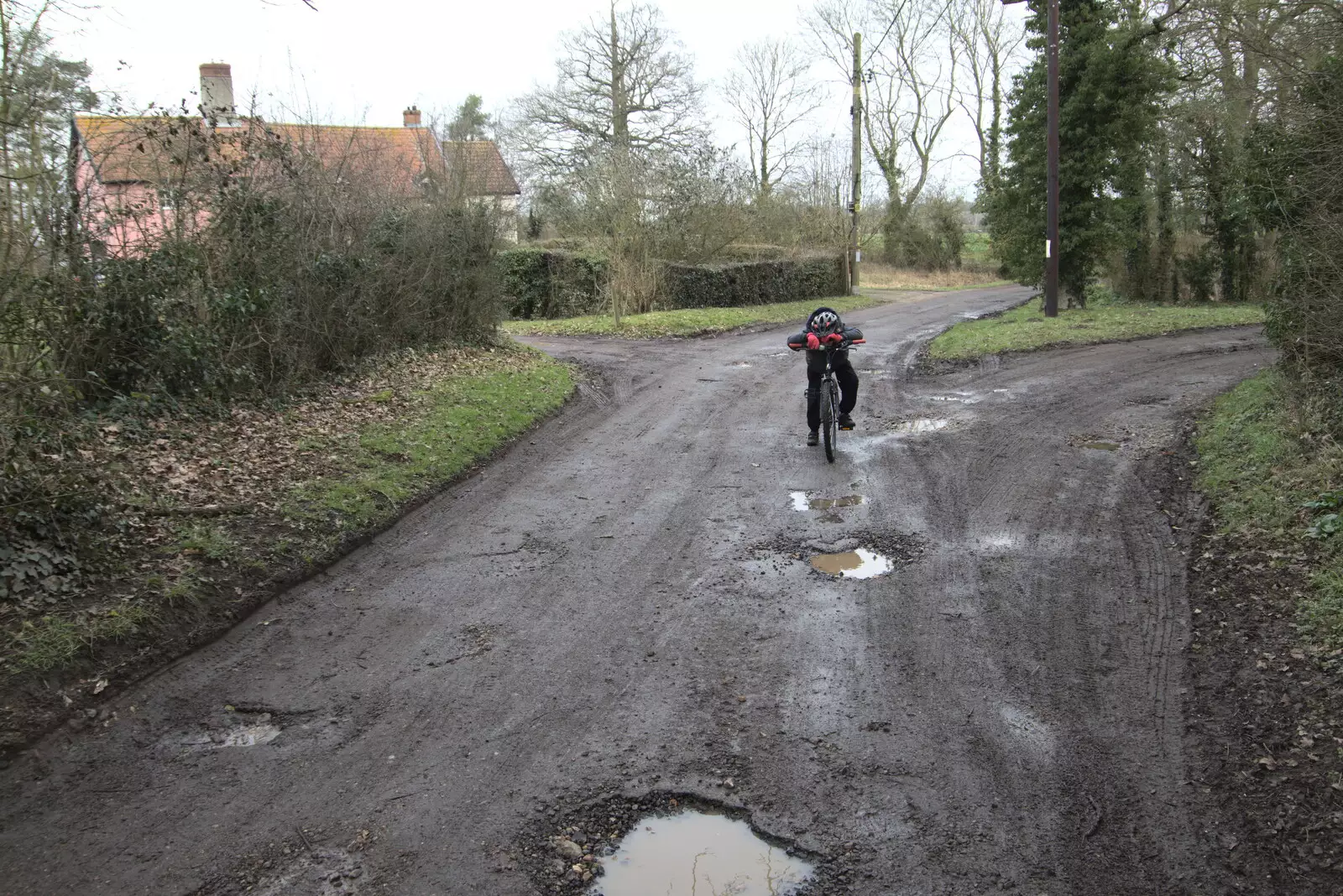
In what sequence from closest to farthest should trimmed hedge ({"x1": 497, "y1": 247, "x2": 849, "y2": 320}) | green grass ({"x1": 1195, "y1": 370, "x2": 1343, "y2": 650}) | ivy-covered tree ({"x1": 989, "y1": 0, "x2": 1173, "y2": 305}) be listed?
green grass ({"x1": 1195, "y1": 370, "x2": 1343, "y2": 650})
ivy-covered tree ({"x1": 989, "y1": 0, "x2": 1173, "y2": 305})
trimmed hedge ({"x1": 497, "y1": 247, "x2": 849, "y2": 320})

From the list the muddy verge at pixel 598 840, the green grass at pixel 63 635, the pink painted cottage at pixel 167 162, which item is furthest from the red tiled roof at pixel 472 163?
the muddy verge at pixel 598 840

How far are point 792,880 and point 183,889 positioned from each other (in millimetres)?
2388

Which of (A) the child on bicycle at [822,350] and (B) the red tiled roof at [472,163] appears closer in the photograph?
(A) the child on bicycle at [822,350]

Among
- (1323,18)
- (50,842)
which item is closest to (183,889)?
(50,842)

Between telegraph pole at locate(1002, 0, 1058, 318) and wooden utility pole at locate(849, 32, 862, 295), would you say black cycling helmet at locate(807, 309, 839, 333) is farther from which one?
wooden utility pole at locate(849, 32, 862, 295)

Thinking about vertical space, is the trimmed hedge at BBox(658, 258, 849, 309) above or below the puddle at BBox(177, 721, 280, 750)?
above

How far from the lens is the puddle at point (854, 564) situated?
22.9 ft

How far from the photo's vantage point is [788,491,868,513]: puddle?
338 inches

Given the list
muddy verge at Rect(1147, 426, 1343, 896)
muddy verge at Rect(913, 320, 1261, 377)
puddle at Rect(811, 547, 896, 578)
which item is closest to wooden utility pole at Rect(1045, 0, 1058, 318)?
muddy verge at Rect(913, 320, 1261, 377)

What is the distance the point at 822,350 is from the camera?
10.5 metres

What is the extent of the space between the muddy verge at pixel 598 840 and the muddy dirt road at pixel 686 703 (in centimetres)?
4

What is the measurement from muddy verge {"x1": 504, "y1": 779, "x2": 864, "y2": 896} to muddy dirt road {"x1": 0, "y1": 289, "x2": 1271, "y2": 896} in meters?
0.04

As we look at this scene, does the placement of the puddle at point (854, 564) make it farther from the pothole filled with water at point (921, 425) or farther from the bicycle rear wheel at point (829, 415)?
the pothole filled with water at point (921, 425)

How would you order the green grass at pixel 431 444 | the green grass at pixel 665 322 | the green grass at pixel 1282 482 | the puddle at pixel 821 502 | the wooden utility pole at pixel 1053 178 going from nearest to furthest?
the green grass at pixel 1282 482 → the green grass at pixel 431 444 → the puddle at pixel 821 502 → the wooden utility pole at pixel 1053 178 → the green grass at pixel 665 322
